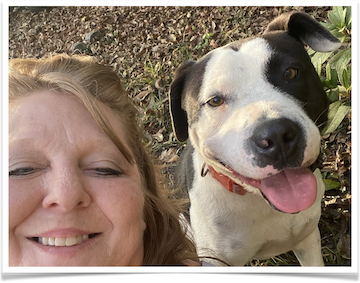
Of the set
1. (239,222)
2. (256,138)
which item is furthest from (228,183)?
(256,138)

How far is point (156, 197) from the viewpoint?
1828 mm

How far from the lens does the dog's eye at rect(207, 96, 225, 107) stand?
1.56 metres

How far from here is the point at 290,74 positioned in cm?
155

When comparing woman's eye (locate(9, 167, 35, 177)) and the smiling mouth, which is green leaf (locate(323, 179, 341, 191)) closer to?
the smiling mouth

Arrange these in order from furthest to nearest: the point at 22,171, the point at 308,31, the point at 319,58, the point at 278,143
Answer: the point at 319,58
the point at 308,31
the point at 22,171
the point at 278,143

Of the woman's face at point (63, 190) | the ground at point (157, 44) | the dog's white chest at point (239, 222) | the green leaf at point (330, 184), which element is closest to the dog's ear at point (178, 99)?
the ground at point (157, 44)

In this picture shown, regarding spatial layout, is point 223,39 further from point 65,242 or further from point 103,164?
point 65,242

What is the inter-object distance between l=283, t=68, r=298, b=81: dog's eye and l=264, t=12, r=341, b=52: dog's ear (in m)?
0.21

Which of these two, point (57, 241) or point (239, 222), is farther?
point (239, 222)

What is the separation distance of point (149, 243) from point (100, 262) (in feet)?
1.10

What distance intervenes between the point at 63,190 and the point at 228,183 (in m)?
0.76

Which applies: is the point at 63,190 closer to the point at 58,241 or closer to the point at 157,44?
the point at 58,241

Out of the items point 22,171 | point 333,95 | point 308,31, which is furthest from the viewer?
point 333,95

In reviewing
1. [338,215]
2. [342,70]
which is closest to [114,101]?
[342,70]
